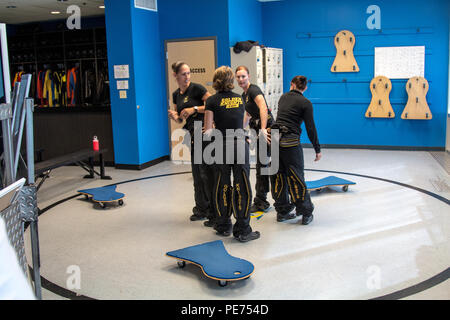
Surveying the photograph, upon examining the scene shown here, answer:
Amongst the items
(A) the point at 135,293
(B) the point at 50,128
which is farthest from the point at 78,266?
(B) the point at 50,128

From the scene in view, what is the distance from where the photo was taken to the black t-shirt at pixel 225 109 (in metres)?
3.66

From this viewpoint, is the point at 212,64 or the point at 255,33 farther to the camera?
the point at 255,33

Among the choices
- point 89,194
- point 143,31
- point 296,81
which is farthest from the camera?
point 143,31

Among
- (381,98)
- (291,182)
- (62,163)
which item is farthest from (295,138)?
(381,98)

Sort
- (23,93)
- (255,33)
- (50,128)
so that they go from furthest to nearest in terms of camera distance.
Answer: (255,33) → (50,128) → (23,93)

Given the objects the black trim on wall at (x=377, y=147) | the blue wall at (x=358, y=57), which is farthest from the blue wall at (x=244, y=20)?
the black trim on wall at (x=377, y=147)

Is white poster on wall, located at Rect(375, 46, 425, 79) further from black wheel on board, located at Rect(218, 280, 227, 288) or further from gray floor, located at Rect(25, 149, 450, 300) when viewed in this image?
black wheel on board, located at Rect(218, 280, 227, 288)

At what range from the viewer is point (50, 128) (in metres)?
7.83

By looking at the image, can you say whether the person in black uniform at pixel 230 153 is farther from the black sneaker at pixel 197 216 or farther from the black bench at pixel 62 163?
the black bench at pixel 62 163

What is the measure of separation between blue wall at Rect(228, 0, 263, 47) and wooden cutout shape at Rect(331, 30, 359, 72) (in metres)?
1.54

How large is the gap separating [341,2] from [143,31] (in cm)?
378

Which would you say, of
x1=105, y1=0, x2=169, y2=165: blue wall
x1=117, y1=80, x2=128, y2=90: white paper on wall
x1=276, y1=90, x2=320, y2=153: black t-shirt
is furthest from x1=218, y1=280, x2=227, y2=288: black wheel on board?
x1=117, y1=80, x2=128, y2=90: white paper on wall
